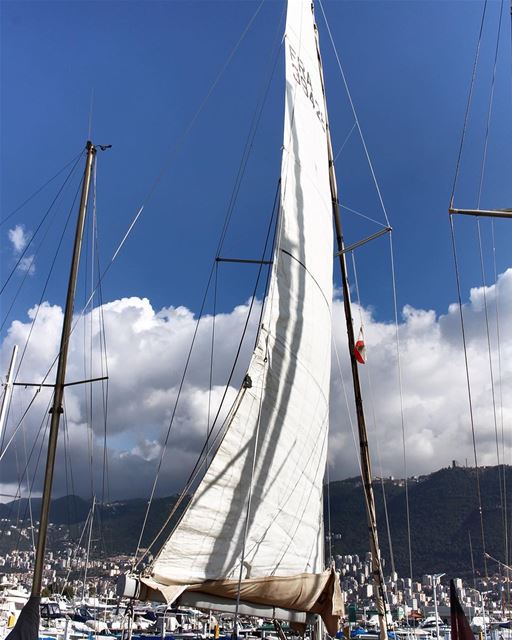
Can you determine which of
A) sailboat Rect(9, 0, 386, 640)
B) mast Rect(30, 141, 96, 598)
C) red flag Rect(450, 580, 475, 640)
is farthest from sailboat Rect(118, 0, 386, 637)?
mast Rect(30, 141, 96, 598)

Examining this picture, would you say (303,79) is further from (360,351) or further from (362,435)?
(362,435)

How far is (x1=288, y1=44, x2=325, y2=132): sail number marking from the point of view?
13.4 metres

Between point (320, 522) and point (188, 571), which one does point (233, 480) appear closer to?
point (188, 571)

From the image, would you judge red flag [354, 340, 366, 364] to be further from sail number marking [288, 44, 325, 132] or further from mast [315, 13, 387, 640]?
sail number marking [288, 44, 325, 132]

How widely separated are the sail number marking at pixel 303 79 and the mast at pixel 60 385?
4706 mm

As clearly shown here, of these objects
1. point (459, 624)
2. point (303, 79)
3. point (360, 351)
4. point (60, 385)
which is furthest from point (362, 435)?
point (303, 79)

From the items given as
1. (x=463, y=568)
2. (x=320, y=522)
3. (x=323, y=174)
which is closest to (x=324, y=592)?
(x=320, y=522)

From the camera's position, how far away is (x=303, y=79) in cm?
1377

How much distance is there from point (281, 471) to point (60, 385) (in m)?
3.72

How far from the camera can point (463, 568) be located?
154500 mm

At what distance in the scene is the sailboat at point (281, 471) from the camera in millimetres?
8031

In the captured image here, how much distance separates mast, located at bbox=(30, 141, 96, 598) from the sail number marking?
471 centimetres

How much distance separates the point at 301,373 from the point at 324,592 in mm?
→ 3261

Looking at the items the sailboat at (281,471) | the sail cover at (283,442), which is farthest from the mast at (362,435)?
the sail cover at (283,442)
